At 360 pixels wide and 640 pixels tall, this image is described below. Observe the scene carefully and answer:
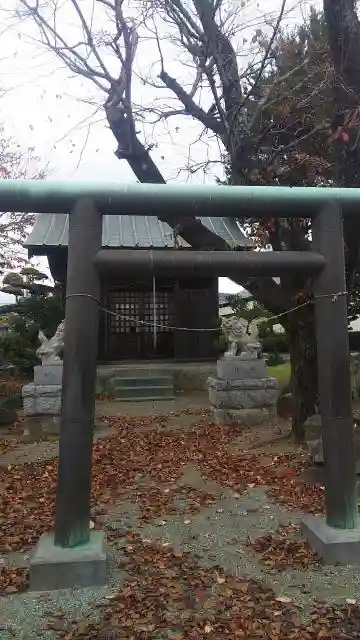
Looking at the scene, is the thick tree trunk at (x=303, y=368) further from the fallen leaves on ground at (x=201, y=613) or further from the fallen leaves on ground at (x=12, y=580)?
the fallen leaves on ground at (x=12, y=580)

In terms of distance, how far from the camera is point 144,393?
12117 mm

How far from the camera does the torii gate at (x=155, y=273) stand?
3396mm

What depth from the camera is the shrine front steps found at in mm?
11971

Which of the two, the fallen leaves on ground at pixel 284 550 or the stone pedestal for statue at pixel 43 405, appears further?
the stone pedestal for statue at pixel 43 405

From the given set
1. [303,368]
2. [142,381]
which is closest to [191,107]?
[303,368]

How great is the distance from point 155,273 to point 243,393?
562 cm

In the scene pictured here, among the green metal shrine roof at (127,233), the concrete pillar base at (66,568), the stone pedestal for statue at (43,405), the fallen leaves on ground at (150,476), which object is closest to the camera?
the concrete pillar base at (66,568)

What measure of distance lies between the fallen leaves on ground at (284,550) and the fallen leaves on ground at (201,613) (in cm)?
38

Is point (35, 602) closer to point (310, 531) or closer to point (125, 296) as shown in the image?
point (310, 531)

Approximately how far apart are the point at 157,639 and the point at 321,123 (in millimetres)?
6534

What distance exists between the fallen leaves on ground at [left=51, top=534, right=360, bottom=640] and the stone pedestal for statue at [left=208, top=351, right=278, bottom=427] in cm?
537

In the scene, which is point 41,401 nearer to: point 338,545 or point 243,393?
point 243,393

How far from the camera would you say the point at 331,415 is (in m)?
3.67

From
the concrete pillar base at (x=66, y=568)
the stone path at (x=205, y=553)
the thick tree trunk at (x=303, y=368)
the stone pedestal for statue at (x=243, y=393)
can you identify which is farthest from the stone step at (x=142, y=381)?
the concrete pillar base at (x=66, y=568)
